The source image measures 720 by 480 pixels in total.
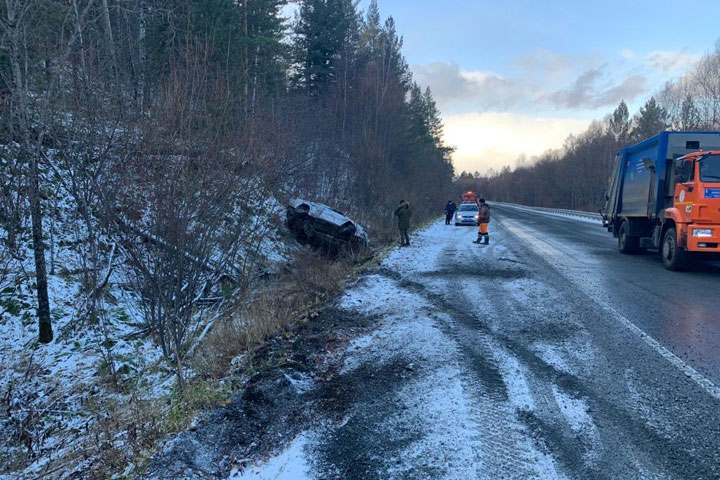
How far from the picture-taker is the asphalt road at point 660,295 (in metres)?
4.79

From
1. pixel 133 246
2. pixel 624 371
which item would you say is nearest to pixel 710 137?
pixel 624 371

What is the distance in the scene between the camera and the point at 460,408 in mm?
3434

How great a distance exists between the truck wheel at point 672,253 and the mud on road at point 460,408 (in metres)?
5.07

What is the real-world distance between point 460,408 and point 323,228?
10.0 metres

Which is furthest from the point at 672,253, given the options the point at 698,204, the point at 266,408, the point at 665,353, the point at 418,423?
the point at 266,408

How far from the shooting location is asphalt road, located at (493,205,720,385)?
4.79 meters

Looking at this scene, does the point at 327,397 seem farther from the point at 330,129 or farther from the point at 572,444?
the point at 330,129

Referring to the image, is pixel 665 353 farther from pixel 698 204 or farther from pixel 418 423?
pixel 698 204

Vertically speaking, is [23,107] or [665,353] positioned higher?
[23,107]

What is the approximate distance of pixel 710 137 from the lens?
10.3m

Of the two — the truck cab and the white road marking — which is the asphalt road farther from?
the truck cab

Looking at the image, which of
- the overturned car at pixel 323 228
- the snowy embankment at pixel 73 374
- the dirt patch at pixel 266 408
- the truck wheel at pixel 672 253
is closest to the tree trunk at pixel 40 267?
the snowy embankment at pixel 73 374

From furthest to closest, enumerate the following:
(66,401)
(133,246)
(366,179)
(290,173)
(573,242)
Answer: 1. (366,179)
2. (573,242)
3. (290,173)
4. (66,401)
5. (133,246)

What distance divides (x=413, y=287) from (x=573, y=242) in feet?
35.5
